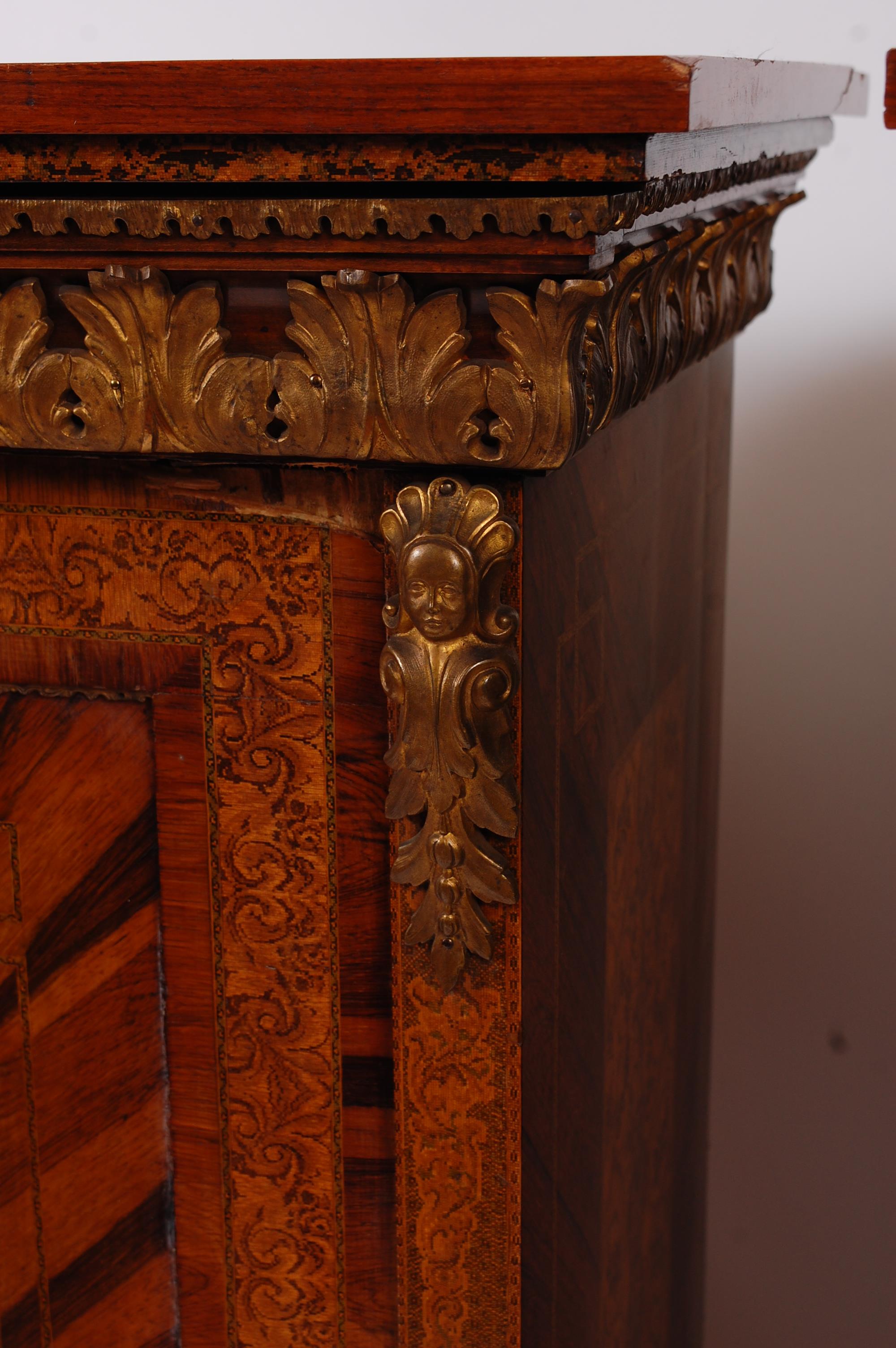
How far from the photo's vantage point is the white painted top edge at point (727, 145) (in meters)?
0.56

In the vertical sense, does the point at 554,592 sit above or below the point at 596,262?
below

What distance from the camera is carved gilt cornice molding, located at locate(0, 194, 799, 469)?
57 cm

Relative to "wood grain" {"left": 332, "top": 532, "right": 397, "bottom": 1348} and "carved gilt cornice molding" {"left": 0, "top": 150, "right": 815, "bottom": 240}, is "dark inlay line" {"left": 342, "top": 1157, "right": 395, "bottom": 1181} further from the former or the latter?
"carved gilt cornice molding" {"left": 0, "top": 150, "right": 815, "bottom": 240}

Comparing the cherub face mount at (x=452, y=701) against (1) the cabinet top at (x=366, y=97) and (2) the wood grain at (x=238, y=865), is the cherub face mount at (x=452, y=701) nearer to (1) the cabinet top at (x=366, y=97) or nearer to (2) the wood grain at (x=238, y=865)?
(2) the wood grain at (x=238, y=865)

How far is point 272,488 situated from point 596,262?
175 millimetres

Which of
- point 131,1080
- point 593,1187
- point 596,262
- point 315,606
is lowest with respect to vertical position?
point 593,1187

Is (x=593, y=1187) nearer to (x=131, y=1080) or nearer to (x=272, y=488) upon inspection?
(x=131, y=1080)

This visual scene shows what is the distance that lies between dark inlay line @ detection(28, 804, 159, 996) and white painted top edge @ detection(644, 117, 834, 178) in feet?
1.21

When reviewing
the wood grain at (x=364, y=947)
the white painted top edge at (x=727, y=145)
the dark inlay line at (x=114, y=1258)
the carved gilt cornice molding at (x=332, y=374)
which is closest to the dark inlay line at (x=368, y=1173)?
the wood grain at (x=364, y=947)

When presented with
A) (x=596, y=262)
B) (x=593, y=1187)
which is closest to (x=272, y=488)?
(x=596, y=262)

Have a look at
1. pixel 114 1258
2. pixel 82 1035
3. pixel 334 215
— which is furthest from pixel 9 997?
pixel 334 215

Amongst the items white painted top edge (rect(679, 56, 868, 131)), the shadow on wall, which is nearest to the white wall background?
the shadow on wall

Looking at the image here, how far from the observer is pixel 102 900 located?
0.73 m

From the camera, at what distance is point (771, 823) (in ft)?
4.99
